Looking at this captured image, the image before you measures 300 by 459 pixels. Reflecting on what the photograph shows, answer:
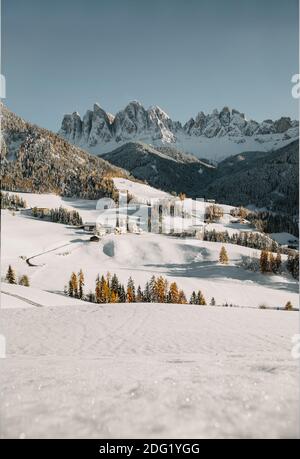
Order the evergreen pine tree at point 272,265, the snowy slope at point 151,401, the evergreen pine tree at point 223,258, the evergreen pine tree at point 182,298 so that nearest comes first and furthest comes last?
the snowy slope at point 151,401 → the evergreen pine tree at point 182,298 → the evergreen pine tree at point 272,265 → the evergreen pine tree at point 223,258

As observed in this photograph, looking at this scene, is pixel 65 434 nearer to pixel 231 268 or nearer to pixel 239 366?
pixel 239 366

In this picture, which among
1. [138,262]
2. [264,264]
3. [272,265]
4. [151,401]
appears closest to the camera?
[151,401]

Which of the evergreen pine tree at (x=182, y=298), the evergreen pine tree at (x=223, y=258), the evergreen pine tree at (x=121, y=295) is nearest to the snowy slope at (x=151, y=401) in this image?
the evergreen pine tree at (x=182, y=298)

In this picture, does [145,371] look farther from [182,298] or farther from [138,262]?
[138,262]

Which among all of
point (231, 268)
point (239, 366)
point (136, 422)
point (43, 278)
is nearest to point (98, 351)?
point (239, 366)

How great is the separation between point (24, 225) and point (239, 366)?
177012 millimetres

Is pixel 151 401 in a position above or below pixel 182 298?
above

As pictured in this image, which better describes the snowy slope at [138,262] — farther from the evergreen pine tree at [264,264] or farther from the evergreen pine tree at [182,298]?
the evergreen pine tree at [182,298]

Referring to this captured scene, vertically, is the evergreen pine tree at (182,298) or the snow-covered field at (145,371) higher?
the snow-covered field at (145,371)

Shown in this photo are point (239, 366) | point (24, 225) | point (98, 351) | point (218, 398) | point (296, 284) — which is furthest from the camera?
point (24, 225)

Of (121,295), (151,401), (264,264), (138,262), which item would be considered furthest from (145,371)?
(138,262)

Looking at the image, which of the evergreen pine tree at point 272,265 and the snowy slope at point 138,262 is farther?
the evergreen pine tree at point 272,265

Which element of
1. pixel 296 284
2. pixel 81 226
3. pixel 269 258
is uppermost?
pixel 81 226

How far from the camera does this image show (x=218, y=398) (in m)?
7.54
